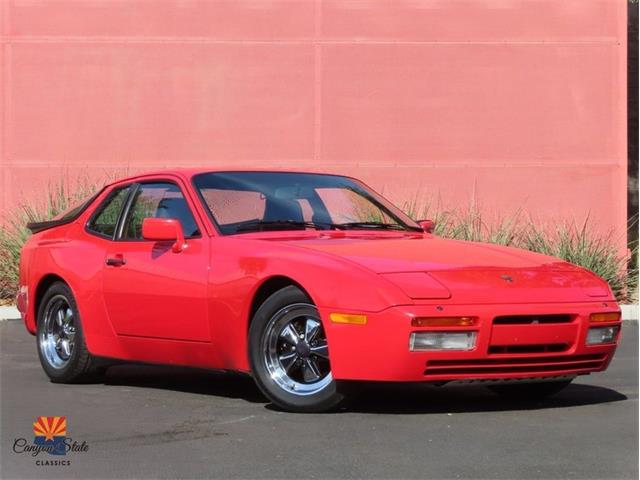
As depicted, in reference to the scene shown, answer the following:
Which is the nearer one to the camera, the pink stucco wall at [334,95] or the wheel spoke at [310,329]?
the wheel spoke at [310,329]

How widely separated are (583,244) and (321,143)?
172 inches

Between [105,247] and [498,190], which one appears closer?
[105,247]

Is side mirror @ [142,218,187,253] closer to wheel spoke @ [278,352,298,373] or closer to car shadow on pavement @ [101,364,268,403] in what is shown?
car shadow on pavement @ [101,364,268,403]

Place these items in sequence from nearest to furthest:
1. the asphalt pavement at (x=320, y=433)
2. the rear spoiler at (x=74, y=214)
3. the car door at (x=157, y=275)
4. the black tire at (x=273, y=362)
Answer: the asphalt pavement at (x=320, y=433) < the black tire at (x=273, y=362) < the car door at (x=157, y=275) < the rear spoiler at (x=74, y=214)

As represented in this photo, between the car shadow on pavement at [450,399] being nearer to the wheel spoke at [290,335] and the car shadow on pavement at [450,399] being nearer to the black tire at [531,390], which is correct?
the black tire at [531,390]

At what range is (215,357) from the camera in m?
7.85

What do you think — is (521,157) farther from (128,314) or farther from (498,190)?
(128,314)

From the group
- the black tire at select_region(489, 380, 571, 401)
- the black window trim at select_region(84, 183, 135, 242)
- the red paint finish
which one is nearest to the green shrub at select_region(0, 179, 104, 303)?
the black window trim at select_region(84, 183, 135, 242)

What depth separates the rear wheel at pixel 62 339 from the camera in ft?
29.6

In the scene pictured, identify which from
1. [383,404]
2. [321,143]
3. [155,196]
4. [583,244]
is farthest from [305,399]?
[321,143]

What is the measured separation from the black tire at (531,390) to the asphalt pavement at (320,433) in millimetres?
72

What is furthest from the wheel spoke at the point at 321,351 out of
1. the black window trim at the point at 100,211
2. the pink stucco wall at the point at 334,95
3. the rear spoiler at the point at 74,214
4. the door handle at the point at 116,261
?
the pink stucco wall at the point at 334,95

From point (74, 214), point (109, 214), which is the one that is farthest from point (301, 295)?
point (74, 214)

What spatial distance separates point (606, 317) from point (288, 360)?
A: 71.6 inches
